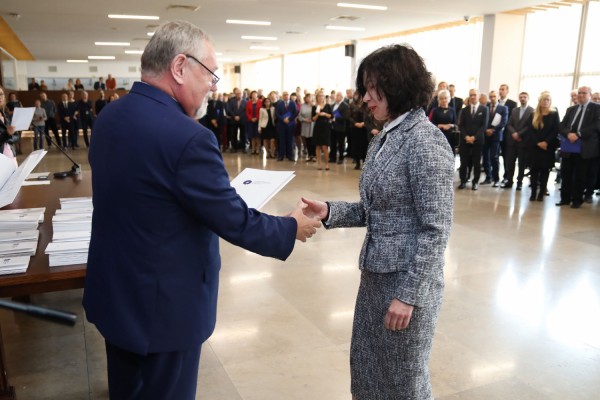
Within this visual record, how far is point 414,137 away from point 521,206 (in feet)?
20.0

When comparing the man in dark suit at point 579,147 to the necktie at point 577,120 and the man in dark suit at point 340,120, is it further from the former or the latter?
the man in dark suit at point 340,120

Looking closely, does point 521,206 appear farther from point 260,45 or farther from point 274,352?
point 260,45

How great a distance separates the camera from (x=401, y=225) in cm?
143

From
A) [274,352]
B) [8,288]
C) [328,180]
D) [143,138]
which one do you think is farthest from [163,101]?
[328,180]

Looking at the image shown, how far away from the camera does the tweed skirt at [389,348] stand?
4.85 ft

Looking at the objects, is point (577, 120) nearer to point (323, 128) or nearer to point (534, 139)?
point (534, 139)

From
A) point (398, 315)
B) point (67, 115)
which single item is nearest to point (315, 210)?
point (398, 315)

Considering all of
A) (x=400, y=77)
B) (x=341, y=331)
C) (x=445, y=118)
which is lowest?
(x=341, y=331)

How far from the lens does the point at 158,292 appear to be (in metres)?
1.21

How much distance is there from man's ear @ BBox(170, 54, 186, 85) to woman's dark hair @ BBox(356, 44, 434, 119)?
542 millimetres

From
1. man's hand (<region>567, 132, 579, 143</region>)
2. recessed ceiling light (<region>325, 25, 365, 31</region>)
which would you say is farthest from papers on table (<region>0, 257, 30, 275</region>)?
Result: recessed ceiling light (<region>325, 25, 365, 31</region>)

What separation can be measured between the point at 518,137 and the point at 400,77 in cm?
709

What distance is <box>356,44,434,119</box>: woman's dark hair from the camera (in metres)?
1.38

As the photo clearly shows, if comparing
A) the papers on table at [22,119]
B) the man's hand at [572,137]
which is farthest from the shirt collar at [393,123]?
the man's hand at [572,137]
